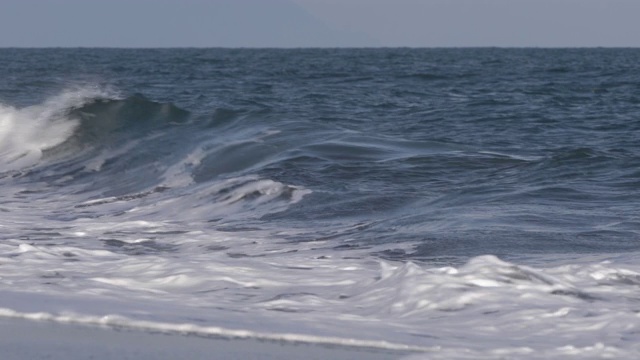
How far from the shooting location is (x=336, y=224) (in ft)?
30.3

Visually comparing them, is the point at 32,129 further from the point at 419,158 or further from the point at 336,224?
the point at 336,224

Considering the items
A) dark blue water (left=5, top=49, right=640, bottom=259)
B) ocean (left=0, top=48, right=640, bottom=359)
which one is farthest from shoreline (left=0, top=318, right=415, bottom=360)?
dark blue water (left=5, top=49, right=640, bottom=259)

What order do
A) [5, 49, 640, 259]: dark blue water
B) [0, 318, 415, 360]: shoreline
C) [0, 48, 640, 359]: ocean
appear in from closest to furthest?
[0, 318, 415, 360]: shoreline, [0, 48, 640, 359]: ocean, [5, 49, 640, 259]: dark blue water

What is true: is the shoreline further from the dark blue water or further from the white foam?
the white foam

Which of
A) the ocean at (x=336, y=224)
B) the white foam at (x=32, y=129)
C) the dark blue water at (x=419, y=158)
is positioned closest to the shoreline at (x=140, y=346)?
the ocean at (x=336, y=224)

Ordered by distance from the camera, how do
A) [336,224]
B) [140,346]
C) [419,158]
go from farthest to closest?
[419,158] < [336,224] < [140,346]

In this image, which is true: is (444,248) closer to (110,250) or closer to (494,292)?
(494,292)

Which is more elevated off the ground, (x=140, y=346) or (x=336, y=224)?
(x=336, y=224)

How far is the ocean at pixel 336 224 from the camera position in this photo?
18.2 feet

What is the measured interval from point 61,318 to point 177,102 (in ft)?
62.3

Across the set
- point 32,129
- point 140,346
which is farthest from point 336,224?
point 32,129

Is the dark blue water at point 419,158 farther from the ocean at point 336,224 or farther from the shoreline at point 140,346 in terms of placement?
the shoreline at point 140,346

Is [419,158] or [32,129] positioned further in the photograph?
[32,129]

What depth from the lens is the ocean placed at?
5555 millimetres
